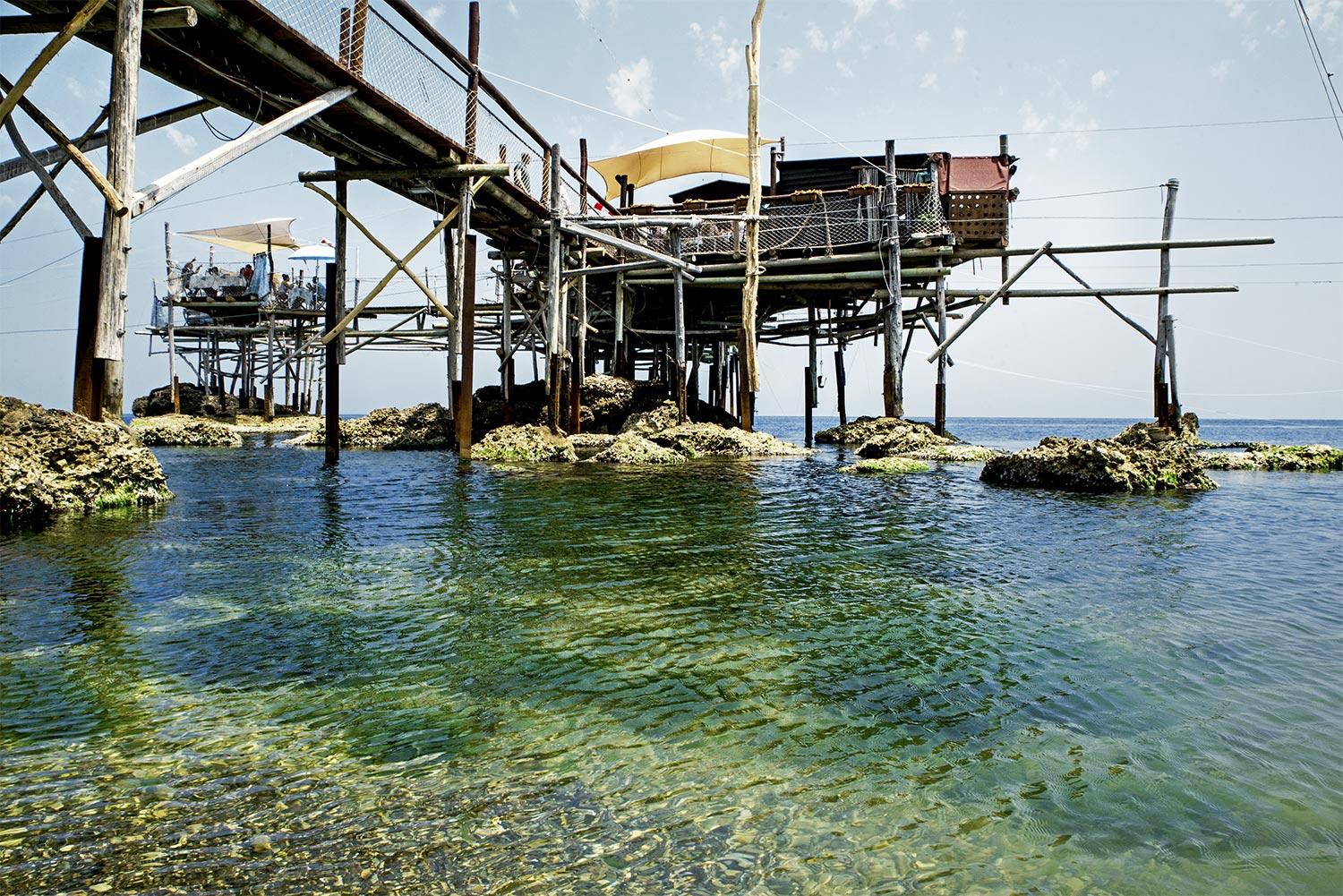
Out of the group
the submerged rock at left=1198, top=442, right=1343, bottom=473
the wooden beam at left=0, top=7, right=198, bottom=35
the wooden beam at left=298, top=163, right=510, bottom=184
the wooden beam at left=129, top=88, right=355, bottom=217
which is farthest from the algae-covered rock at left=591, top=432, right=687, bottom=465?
the submerged rock at left=1198, top=442, right=1343, bottom=473

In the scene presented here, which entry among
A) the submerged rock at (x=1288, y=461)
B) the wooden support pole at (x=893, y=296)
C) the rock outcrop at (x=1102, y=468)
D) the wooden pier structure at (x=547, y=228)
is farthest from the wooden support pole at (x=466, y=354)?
the submerged rock at (x=1288, y=461)

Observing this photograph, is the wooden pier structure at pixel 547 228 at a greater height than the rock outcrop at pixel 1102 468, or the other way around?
the wooden pier structure at pixel 547 228

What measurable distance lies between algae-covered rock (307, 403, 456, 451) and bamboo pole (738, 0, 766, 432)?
8938mm

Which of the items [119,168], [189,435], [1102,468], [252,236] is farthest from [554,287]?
[252,236]

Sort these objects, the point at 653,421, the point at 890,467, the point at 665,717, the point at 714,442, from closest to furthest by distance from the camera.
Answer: the point at 665,717, the point at 890,467, the point at 714,442, the point at 653,421

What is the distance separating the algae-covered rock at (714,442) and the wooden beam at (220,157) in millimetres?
10613

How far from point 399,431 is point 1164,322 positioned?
21.5 meters

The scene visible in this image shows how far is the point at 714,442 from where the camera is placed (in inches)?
758

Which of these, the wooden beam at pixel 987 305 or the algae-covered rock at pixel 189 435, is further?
the algae-covered rock at pixel 189 435

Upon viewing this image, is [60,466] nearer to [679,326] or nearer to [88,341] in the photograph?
[88,341]

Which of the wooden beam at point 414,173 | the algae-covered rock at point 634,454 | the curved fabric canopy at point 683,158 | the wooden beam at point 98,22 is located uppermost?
the curved fabric canopy at point 683,158

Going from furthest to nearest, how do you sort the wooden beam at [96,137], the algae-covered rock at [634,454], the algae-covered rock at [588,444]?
1. the algae-covered rock at [588,444]
2. the algae-covered rock at [634,454]
3. the wooden beam at [96,137]

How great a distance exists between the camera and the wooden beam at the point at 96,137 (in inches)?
356

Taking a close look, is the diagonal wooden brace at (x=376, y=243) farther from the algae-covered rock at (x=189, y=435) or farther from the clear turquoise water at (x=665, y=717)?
the algae-covered rock at (x=189, y=435)
